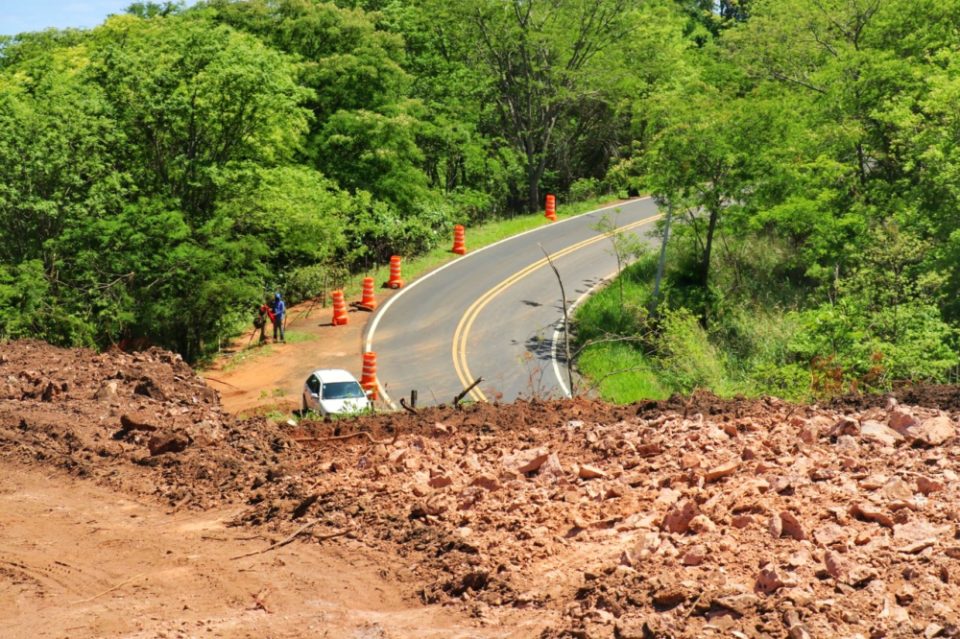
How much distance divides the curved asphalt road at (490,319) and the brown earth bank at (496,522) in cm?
1089

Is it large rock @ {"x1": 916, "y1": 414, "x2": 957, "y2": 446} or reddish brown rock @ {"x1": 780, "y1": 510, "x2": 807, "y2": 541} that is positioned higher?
large rock @ {"x1": 916, "y1": 414, "x2": 957, "y2": 446}

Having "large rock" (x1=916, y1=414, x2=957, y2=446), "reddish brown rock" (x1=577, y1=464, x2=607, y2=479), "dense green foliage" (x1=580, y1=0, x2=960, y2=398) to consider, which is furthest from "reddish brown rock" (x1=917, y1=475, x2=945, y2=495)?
"dense green foliage" (x1=580, y1=0, x2=960, y2=398)

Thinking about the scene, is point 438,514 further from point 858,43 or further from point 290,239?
point 858,43

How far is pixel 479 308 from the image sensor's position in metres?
34.1

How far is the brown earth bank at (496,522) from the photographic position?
8.39 metres

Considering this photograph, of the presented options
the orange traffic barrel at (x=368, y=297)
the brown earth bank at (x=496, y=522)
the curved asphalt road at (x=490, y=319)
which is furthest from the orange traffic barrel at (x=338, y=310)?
the brown earth bank at (x=496, y=522)

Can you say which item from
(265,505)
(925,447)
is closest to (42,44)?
(265,505)

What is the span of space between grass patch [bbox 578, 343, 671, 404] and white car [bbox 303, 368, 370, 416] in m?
6.05

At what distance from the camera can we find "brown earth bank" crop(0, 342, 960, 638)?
8391mm

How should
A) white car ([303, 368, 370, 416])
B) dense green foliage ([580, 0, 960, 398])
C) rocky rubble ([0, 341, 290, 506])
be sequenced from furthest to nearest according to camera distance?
dense green foliage ([580, 0, 960, 398]), white car ([303, 368, 370, 416]), rocky rubble ([0, 341, 290, 506])

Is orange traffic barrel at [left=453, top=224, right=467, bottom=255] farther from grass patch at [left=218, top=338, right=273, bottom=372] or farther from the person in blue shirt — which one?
grass patch at [left=218, top=338, right=273, bottom=372]

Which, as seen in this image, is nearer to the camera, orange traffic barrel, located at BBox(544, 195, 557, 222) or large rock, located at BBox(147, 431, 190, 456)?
large rock, located at BBox(147, 431, 190, 456)

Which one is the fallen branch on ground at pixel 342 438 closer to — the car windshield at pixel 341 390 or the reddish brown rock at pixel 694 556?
the reddish brown rock at pixel 694 556

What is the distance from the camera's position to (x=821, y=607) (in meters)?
7.88
